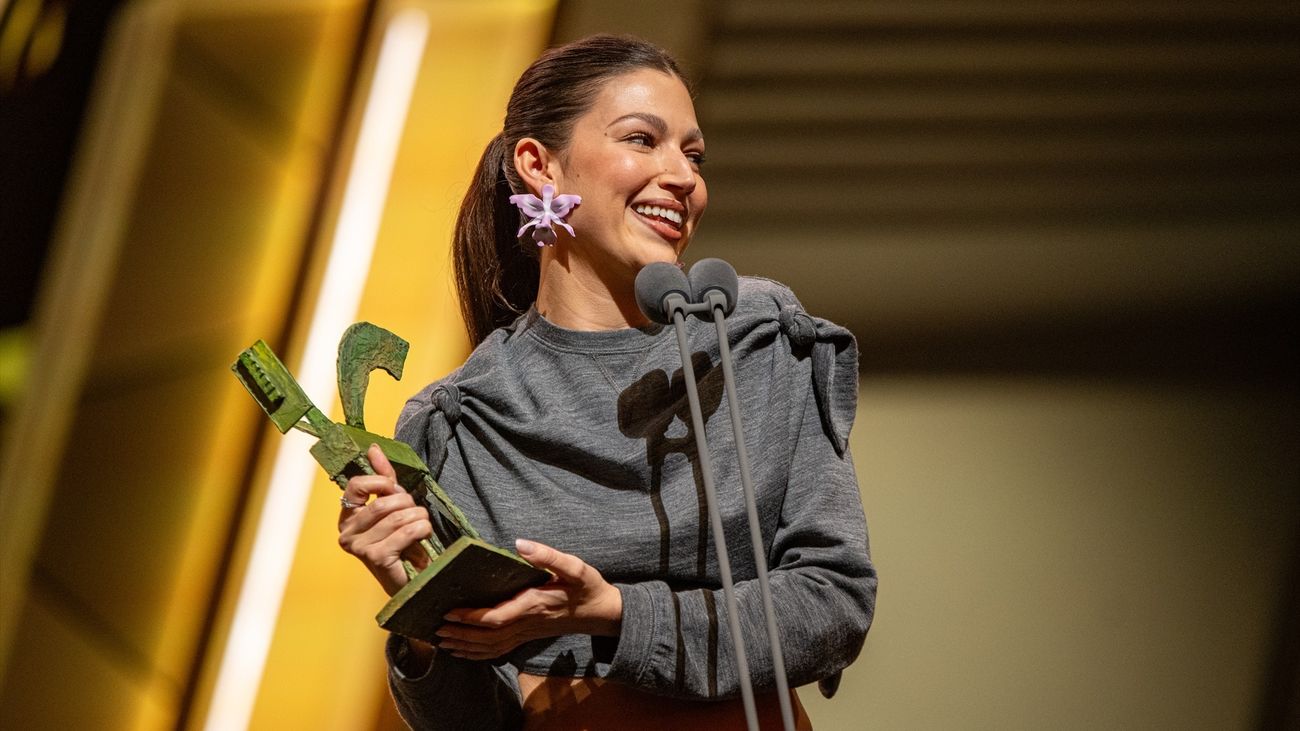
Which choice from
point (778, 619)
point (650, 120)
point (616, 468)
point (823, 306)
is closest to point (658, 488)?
point (616, 468)

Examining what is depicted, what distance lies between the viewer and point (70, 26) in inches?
99.6

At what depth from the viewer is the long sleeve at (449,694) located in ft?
4.61

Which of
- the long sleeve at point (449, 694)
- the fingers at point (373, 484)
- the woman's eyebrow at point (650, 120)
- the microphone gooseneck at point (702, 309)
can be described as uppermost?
the woman's eyebrow at point (650, 120)

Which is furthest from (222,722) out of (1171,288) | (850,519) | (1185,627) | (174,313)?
(1171,288)

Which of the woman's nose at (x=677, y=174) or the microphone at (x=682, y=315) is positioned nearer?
the microphone at (x=682, y=315)

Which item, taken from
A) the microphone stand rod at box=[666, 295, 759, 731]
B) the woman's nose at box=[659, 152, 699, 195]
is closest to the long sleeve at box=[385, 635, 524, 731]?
the microphone stand rod at box=[666, 295, 759, 731]

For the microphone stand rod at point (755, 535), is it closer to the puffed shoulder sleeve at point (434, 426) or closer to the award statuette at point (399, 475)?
the award statuette at point (399, 475)

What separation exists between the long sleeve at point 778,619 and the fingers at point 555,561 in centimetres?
8

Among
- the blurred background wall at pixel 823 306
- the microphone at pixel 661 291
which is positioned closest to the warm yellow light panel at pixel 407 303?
the blurred background wall at pixel 823 306

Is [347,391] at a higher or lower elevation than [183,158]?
lower

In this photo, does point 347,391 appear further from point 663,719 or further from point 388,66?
point 388,66

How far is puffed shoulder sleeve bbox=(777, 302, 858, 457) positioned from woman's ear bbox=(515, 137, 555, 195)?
0.35 metres

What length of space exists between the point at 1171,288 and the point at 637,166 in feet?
4.44

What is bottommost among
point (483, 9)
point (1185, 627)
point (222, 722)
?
point (222, 722)
